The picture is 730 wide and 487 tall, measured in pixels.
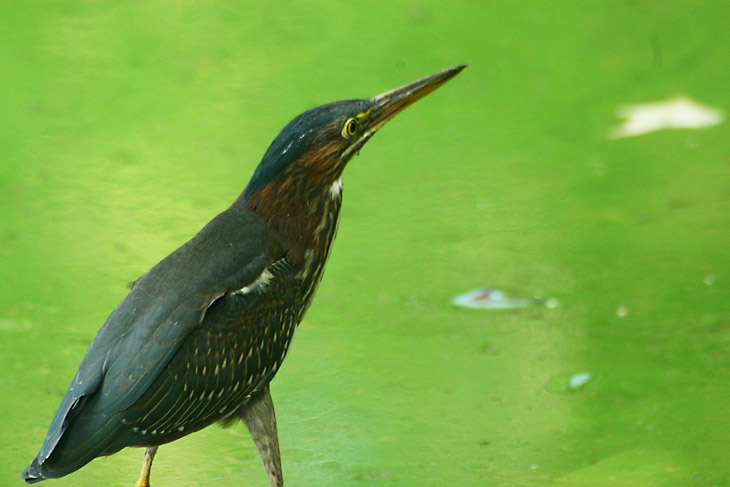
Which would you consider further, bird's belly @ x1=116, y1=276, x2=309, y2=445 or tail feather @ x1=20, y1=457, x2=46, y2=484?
bird's belly @ x1=116, y1=276, x2=309, y2=445

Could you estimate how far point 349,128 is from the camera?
3.67 metres

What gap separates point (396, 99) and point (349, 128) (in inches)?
9.5

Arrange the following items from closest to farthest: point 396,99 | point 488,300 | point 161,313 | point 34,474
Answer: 1. point 34,474
2. point 161,313
3. point 396,99
4. point 488,300

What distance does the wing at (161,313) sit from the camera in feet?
10.6

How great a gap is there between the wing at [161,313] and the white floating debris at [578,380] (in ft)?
4.66

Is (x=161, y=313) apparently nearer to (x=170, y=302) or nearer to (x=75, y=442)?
(x=170, y=302)

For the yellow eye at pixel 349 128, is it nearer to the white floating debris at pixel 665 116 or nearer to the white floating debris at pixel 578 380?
the white floating debris at pixel 578 380

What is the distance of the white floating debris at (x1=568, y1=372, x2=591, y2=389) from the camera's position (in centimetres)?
441

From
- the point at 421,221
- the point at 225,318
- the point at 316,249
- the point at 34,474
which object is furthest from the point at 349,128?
the point at 421,221

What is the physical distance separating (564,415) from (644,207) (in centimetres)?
Result: 164

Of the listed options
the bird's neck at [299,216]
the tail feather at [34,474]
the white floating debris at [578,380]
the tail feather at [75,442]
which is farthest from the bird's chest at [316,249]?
the white floating debris at [578,380]

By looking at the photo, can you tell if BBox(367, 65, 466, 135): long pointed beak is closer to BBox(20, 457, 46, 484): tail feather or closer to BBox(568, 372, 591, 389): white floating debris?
BBox(568, 372, 591, 389): white floating debris

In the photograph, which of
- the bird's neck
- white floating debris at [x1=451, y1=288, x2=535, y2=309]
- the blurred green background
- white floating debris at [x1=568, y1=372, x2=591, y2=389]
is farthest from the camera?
white floating debris at [x1=451, y1=288, x2=535, y2=309]

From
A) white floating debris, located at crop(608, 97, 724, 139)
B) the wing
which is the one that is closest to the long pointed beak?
the wing
